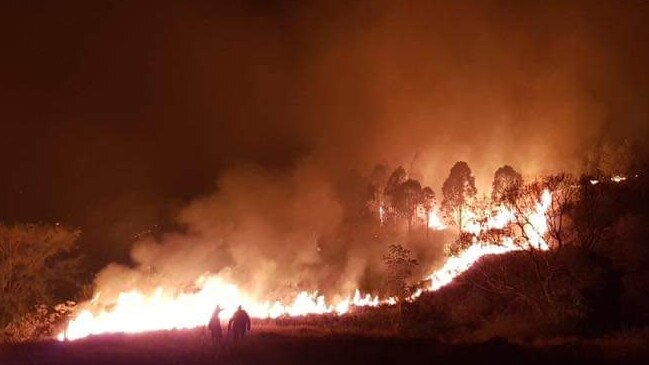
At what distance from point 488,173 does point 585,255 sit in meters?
48.4

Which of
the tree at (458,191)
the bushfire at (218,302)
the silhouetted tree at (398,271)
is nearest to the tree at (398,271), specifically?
the silhouetted tree at (398,271)

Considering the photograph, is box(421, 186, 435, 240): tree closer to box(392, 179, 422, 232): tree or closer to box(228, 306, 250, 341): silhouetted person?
box(392, 179, 422, 232): tree

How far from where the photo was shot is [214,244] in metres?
52.6

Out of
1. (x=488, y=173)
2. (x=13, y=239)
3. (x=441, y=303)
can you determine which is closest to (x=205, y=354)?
(x=441, y=303)

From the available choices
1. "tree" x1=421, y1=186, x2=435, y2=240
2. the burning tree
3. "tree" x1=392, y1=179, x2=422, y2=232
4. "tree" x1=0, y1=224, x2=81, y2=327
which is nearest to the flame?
the burning tree

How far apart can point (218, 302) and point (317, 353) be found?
70.6 feet

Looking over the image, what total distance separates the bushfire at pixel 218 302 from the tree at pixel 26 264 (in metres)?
9.86

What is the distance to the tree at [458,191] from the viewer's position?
6444 centimetres

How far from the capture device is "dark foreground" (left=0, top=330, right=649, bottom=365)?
20.5 m

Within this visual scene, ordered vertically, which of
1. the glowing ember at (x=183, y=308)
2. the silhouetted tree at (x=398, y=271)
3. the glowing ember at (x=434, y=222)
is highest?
the glowing ember at (x=434, y=222)

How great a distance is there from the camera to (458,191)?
6475 cm

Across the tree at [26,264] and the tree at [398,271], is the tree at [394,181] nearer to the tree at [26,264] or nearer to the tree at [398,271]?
the tree at [398,271]

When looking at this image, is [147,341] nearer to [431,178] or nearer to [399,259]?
[399,259]

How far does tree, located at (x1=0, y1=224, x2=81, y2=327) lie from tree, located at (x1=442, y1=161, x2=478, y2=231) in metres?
34.7
